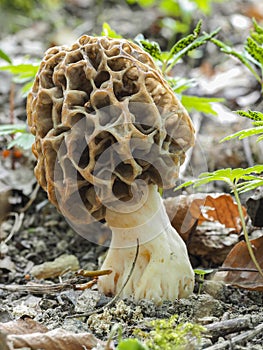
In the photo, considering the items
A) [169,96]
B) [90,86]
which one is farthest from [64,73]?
[169,96]

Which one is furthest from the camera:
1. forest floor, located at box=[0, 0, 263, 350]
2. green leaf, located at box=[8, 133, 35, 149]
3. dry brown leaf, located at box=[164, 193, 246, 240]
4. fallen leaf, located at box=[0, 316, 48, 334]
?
green leaf, located at box=[8, 133, 35, 149]

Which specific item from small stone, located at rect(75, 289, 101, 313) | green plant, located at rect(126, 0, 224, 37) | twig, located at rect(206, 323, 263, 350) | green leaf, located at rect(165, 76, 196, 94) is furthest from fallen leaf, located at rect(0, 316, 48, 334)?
green plant, located at rect(126, 0, 224, 37)

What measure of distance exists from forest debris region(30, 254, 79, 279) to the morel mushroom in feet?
2.18

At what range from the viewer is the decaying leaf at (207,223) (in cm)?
371

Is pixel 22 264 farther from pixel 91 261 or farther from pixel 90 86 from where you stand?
pixel 90 86

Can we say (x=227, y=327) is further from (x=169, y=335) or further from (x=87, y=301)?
(x=87, y=301)

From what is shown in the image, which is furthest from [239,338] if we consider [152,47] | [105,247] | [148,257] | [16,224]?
[16,224]

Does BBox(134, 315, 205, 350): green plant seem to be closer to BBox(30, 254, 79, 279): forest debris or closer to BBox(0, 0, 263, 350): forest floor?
BBox(0, 0, 263, 350): forest floor

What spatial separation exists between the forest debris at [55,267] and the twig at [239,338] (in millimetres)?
1652

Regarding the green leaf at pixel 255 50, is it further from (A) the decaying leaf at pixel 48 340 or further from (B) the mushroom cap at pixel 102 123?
(A) the decaying leaf at pixel 48 340

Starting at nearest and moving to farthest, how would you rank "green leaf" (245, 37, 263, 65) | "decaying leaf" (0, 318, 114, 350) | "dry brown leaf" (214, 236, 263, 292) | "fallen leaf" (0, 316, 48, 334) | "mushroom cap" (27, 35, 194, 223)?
"decaying leaf" (0, 318, 114, 350) → "fallen leaf" (0, 316, 48, 334) → "mushroom cap" (27, 35, 194, 223) → "dry brown leaf" (214, 236, 263, 292) → "green leaf" (245, 37, 263, 65)

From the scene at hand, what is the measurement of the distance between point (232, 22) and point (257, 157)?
401 centimetres

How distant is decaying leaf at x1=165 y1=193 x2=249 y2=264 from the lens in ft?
12.2

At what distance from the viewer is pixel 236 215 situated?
3865 mm
